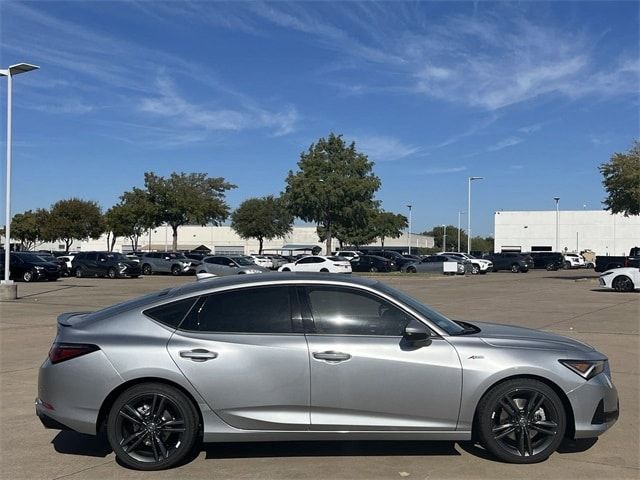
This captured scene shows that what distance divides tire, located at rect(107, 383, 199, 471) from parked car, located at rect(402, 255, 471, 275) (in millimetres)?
40310

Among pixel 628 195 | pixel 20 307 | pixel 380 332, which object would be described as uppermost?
pixel 628 195

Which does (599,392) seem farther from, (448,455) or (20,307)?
(20,307)

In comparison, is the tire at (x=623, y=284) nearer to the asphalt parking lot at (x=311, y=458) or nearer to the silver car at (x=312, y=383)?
the asphalt parking lot at (x=311, y=458)

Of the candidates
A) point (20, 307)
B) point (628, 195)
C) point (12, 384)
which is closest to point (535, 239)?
point (628, 195)

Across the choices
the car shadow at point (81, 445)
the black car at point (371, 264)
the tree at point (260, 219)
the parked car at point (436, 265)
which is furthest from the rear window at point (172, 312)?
the tree at point (260, 219)

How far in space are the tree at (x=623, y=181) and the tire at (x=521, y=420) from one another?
30.5 m

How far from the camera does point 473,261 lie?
48750 millimetres

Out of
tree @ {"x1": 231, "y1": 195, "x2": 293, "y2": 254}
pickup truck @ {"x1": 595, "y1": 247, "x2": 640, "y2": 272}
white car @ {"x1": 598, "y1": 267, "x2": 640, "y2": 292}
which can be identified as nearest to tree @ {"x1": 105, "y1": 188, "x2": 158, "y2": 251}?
tree @ {"x1": 231, "y1": 195, "x2": 293, "y2": 254}

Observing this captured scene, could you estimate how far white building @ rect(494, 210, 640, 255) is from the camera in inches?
3366

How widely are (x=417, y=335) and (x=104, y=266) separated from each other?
121 feet

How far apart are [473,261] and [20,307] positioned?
3621cm

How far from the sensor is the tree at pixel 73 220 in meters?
68.6

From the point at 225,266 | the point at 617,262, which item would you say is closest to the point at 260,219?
the point at 225,266

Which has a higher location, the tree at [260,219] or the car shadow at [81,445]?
the tree at [260,219]
